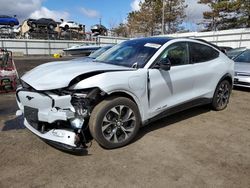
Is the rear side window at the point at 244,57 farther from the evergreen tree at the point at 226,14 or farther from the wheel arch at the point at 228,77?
the evergreen tree at the point at 226,14

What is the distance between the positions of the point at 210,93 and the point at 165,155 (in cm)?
227

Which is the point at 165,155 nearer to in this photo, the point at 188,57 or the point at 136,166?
the point at 136,166

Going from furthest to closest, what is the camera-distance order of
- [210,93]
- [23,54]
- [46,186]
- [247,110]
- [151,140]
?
[23,54], [247,110], [210,93], [151,140], [46,186]

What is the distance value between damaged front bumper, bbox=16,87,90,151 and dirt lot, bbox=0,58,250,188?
0.28m

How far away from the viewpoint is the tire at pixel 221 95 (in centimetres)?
558

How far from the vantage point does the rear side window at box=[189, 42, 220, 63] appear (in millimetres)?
4926

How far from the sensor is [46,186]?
289cm

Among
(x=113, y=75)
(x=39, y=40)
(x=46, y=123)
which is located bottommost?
(x=46, y=123)

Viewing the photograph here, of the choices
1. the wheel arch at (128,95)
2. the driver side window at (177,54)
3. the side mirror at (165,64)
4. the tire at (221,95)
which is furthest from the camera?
the tire at (221,95)

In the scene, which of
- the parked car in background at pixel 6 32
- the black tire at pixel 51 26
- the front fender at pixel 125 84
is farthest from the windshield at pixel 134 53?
the black tire at pixel 51 26

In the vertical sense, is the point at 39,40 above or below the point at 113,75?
above

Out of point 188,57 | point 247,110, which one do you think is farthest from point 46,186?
point 247,110

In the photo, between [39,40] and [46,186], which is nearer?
[46,186]

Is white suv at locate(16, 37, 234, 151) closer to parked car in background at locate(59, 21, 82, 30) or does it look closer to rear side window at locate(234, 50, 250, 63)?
rear side window at locate(234, 50, 250, 63)
